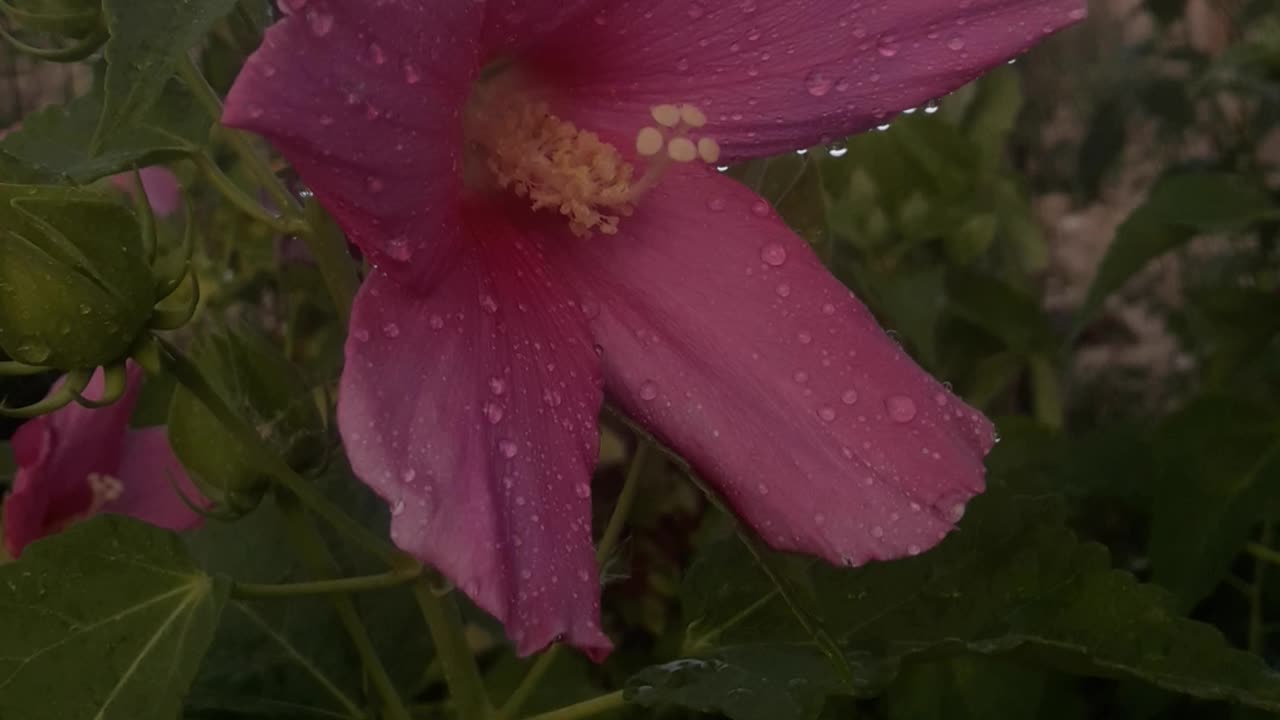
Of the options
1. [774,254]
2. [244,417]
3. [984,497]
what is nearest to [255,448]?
[244,417]

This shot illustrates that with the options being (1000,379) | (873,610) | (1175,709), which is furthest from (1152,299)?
(873,610)

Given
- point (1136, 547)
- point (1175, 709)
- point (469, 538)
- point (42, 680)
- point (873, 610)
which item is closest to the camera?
point (469, 538)

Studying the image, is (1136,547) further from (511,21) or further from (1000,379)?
(511,21)

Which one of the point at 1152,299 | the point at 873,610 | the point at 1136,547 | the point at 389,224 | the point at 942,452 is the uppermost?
the point at 389,224

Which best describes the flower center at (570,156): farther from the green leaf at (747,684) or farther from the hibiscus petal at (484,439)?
the green leaf at (747,684)

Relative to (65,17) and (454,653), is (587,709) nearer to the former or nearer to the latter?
(454,653)

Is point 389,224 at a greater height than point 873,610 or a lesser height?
greater

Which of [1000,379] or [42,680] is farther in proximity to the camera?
[1000,379]
